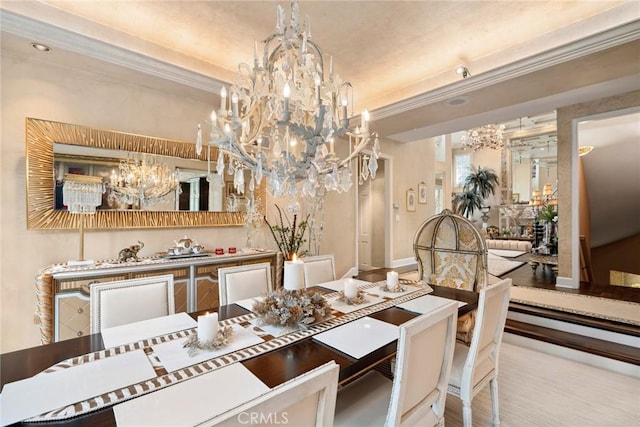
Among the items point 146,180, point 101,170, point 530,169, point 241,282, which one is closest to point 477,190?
point 530,169

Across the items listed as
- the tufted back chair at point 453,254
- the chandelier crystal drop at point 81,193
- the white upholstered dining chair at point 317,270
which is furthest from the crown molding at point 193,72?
the white upholstered dining chair at point 317,270

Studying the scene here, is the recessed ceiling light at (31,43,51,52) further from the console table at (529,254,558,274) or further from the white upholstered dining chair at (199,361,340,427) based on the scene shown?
the console table at (529,254,558,274)

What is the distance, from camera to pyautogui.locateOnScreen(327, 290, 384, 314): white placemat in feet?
5.75

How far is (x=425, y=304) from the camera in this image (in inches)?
72.9

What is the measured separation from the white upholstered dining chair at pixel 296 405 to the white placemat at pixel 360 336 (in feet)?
1.58

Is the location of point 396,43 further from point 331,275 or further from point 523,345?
point 523,345

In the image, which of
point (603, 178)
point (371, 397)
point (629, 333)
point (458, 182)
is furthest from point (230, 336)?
point (458, 182)

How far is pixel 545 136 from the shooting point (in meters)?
8.98

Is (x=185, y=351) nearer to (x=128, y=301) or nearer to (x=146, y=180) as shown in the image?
(x=128, y=301)

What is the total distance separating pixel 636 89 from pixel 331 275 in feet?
15.1

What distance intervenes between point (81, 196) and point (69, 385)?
2.13 meters

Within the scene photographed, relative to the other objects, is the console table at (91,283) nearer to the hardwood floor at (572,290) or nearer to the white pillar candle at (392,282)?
the white pillar candle at (392,282)

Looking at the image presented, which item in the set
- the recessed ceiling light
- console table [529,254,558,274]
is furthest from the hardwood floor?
the recessed ceiling light

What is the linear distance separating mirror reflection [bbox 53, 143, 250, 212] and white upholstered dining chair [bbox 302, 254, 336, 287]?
36.4 inches
